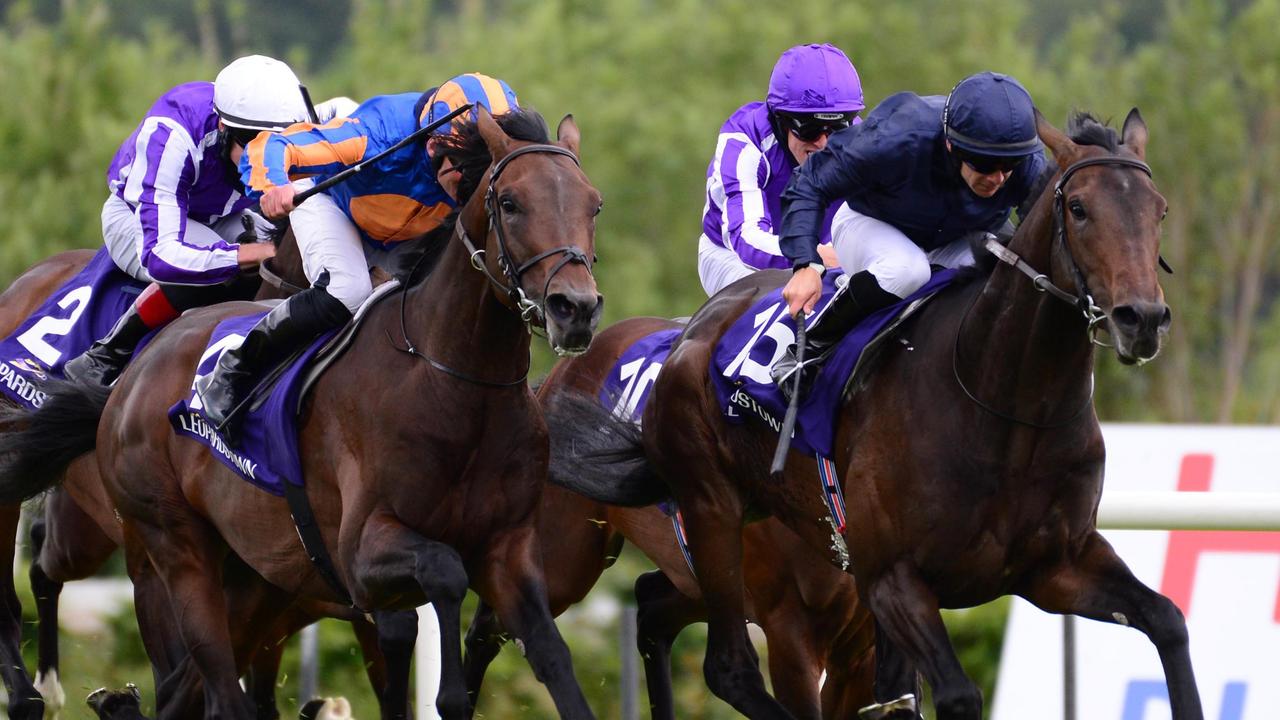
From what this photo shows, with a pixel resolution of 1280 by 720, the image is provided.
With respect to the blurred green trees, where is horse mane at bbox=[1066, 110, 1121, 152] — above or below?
above

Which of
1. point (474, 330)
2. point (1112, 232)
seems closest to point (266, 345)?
point (474, 330)

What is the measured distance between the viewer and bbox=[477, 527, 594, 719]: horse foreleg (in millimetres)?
4727

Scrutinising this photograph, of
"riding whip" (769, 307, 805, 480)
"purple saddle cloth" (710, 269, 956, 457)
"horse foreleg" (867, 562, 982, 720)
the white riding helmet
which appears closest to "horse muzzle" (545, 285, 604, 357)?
"riding whip" (769, 307, 805, 480)

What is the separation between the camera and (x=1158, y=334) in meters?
4.10

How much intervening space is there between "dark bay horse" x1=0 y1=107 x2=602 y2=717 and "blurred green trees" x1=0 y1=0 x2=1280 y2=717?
13.5 m

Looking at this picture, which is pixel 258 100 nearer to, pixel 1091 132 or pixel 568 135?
pixel 568 135

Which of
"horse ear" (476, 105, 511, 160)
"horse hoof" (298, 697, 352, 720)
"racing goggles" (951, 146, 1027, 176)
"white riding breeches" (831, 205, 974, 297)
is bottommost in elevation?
"horse hoof" (298, 697, 352, 720)

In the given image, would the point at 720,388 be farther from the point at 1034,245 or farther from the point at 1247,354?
the point at 1247,354

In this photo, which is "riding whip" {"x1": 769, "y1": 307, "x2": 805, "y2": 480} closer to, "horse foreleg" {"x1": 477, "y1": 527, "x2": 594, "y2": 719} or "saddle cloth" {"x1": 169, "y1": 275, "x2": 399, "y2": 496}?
"horse foreleg" {"x1": 477, "y1": 527, "x2": 594, "y2": 719}

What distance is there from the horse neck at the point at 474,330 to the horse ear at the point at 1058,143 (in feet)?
4.56

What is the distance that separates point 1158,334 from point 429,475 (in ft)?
6.11

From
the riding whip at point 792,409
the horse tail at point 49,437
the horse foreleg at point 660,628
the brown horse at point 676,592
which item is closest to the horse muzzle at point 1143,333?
the riding whip at point 792,409

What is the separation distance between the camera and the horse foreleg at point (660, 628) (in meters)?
6.43

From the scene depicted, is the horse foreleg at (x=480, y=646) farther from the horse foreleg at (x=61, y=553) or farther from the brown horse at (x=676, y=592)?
the horse foreleg at (x=61, y=553)
